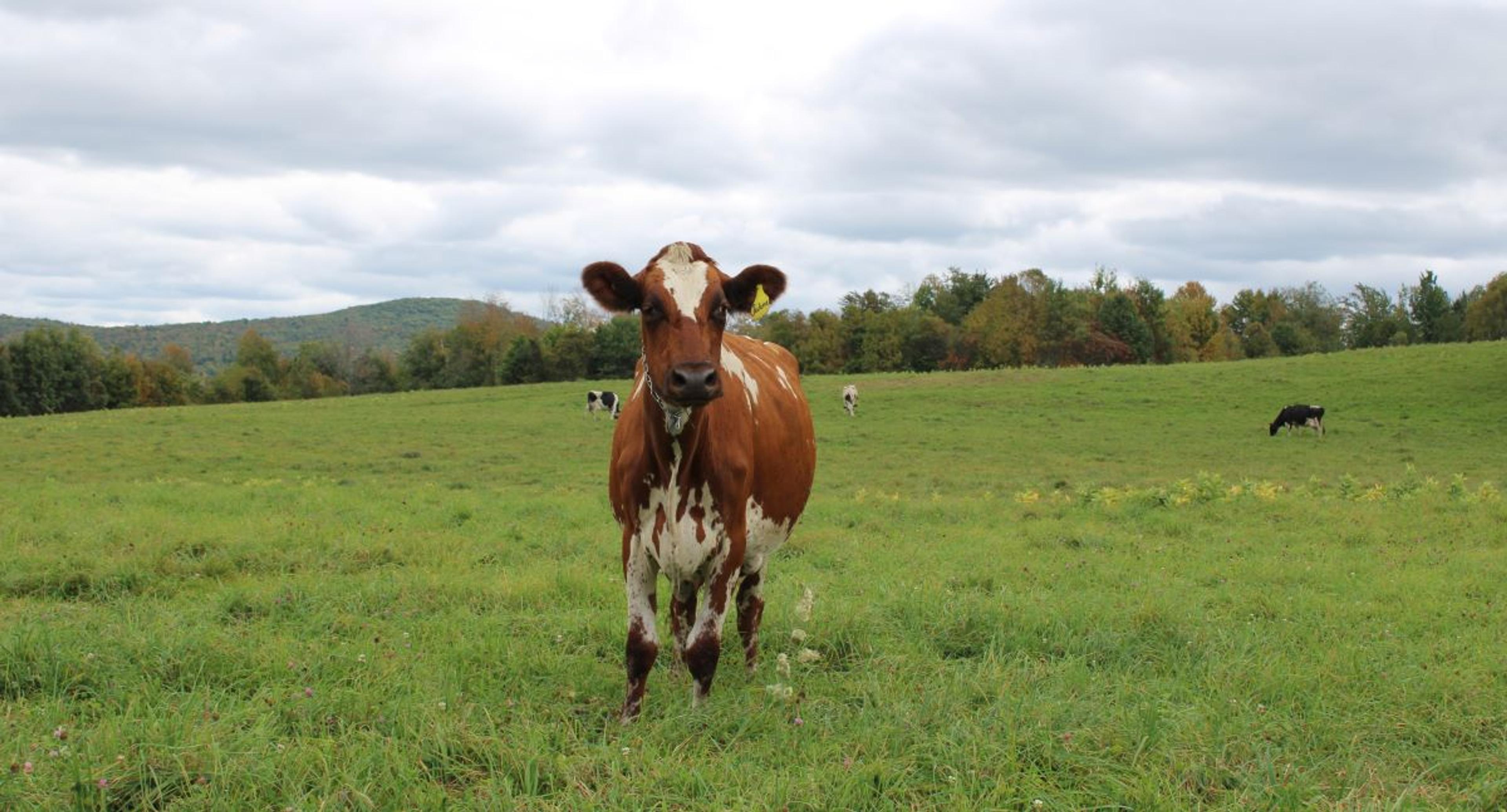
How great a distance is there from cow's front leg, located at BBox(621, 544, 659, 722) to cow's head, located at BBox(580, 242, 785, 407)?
1.13 m

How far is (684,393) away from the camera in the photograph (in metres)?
4.87

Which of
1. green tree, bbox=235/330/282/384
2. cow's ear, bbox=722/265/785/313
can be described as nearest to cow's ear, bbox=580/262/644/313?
cow's ear, bbox=722/265/785/313

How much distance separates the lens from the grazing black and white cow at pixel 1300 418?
33.3 metres

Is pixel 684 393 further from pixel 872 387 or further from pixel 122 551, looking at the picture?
pixel 872 387

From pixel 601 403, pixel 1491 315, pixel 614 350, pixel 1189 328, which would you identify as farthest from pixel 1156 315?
pixel 601 403

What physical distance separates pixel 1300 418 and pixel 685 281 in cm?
3361

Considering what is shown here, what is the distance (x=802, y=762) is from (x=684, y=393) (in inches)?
69.5

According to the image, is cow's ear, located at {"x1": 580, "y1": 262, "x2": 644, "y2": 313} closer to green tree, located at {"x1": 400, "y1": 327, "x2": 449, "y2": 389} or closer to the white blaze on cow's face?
the white blaze on cow's face

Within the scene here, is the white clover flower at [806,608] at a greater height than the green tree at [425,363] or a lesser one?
lesser

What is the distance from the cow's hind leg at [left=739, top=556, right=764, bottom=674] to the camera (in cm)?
661

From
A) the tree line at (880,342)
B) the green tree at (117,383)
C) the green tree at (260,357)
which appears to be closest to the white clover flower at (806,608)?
A: the tree line at (880,342)

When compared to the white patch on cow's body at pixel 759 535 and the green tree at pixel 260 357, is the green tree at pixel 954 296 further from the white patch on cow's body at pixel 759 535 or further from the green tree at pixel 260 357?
the white patch on cow's body at pixel 759 535

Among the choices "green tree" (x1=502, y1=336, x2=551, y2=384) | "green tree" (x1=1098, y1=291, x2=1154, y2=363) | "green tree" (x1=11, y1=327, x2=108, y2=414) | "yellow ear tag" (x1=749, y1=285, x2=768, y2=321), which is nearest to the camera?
"yellow ear tag" (x1=749, y1=285, x2=768, y2=321)

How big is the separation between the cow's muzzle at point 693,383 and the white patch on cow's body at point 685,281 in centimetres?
40
